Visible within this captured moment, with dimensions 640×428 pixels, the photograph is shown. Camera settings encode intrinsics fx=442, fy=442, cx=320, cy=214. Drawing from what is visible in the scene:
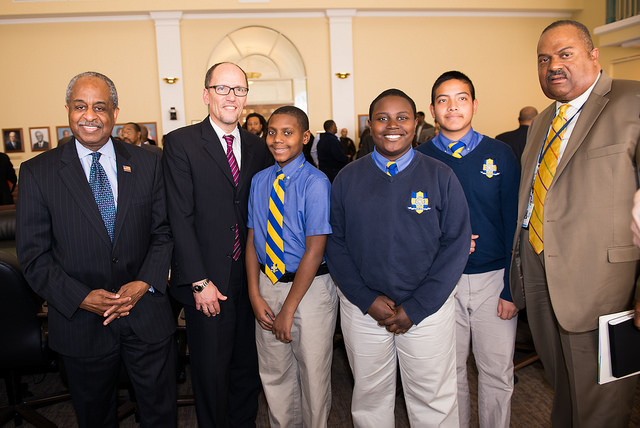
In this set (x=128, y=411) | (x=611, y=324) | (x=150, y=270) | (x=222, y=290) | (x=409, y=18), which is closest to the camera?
(x=611, y=324)

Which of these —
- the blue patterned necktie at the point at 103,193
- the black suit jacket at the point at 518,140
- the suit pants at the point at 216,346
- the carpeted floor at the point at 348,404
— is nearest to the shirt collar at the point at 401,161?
the suit pants at the point at 216,346

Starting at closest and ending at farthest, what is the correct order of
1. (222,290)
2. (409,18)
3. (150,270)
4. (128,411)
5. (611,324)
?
(611,324)
(150,270)
(222,290)
(128,411)
(409,18)

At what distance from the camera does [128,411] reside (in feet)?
8.68

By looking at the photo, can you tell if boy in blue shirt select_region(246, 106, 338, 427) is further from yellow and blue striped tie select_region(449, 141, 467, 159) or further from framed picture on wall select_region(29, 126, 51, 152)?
framed picture on wall select_region(29, 126, 51, 152)

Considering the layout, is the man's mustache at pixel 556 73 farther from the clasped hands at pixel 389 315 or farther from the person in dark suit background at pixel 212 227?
the person in dark suit background at pixel 212 227

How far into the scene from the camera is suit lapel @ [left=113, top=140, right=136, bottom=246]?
184cm

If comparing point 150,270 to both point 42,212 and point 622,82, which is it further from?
→ point 622,82

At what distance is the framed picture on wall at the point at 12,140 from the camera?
1013 centimetres

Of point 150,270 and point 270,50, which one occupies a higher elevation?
point 270,50

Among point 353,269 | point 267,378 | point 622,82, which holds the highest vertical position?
point 622,82

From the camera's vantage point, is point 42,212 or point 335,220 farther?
point 335,220

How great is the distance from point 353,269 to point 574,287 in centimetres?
90

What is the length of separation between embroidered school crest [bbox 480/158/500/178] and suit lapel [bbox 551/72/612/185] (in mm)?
285

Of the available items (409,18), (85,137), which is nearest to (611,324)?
(85,137)
